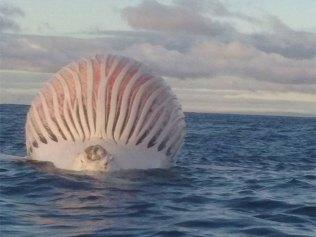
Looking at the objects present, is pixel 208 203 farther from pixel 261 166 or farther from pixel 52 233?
pixel 261 166

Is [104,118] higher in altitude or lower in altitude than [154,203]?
higher

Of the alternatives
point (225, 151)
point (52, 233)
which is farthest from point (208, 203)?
point (225, 151)

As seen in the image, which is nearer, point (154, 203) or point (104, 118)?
point (154, 203)

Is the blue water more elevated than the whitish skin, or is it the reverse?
the whitish skin

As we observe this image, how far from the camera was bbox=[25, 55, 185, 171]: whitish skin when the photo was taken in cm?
1595

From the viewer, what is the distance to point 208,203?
13797 millimetres

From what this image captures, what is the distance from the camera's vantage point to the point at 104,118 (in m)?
16.0

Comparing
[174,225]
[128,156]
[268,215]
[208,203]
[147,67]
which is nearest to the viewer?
[174,225]

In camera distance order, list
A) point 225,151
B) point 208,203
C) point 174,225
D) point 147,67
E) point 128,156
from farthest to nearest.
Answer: point 225,151 < point 147,67 < point 128,156 < point 208,203 < point 174,225

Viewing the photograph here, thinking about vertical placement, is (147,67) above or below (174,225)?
above

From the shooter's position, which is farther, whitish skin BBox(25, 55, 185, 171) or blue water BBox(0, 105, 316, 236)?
whitish skin BBox(25, 55, 185, 171)

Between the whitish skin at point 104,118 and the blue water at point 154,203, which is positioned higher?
the whitish skin at point 104,118

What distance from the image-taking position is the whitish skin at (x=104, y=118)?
15945 mm

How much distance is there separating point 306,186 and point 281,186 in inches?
31.4
